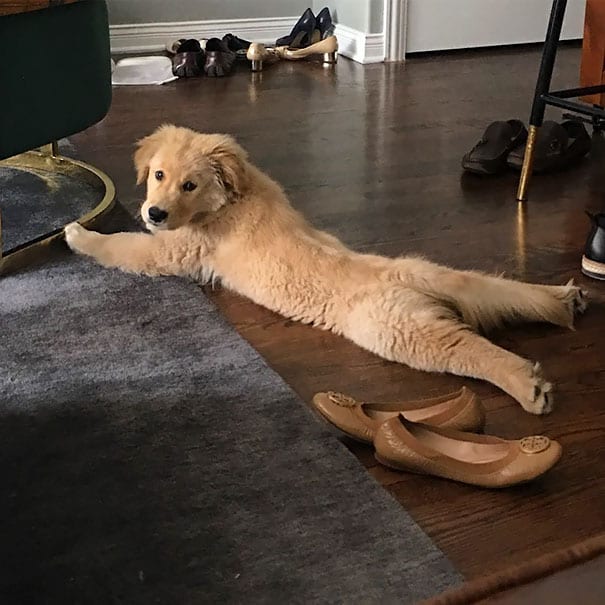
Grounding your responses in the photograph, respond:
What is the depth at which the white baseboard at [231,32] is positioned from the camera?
4.43 meters

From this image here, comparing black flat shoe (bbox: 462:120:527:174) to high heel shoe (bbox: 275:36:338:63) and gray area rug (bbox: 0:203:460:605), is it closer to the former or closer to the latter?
gray area rug (bbox: 0:203:460:605)

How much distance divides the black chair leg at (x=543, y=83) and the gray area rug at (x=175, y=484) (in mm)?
1123

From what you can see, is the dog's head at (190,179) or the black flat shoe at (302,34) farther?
the black flat shoe at (302,34)

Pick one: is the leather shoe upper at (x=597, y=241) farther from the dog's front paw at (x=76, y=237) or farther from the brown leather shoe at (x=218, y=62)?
the brown leather shoe at (x=218, y=62)

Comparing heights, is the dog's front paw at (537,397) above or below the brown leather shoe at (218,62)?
above

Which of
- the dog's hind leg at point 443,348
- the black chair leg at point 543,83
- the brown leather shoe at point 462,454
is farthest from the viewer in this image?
the black chair leg at point 543,83

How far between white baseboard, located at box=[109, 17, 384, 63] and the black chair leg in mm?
1951

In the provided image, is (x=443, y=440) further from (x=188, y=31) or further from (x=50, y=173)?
(x=188, y=31)

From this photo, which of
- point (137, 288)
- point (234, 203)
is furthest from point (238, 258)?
point (137, 288)

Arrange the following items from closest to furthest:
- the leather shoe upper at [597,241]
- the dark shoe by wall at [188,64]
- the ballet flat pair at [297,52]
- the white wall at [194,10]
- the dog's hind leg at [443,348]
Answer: the dog's hind leg at [443,348] → the leather shoe upper at [597,241] → the dark shoe by wall at [188,64] → the ballet flat pair at [297,52] → the white wall at [194,10]

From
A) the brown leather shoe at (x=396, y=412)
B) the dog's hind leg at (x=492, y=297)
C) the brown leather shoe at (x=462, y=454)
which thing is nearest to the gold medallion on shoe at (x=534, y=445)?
the brown leather shoe at (x=462, y=454)

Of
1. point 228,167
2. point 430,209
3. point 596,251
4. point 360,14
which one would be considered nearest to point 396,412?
point 228,167

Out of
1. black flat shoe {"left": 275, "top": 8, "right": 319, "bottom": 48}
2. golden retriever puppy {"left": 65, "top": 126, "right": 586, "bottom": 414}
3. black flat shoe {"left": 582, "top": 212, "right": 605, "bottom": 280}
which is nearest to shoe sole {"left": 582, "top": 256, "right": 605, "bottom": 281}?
black flat shoe {"left": 582, "top": 212, "right": 605, "bottom": 280}

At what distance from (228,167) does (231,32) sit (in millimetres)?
2978
